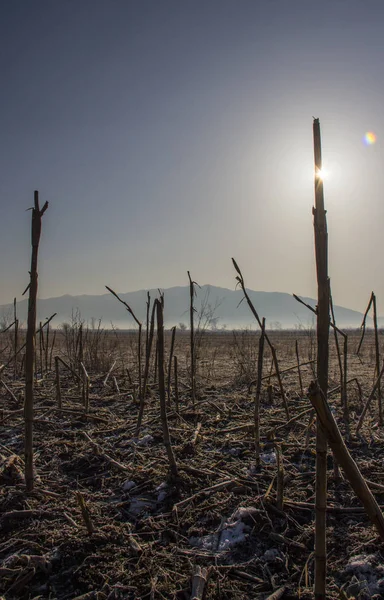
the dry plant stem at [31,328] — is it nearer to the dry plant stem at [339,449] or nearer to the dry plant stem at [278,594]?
the dry plant stem at [278,594]

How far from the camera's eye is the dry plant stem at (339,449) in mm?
864

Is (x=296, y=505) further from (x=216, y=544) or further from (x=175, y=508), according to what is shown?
(x=175, y=508)

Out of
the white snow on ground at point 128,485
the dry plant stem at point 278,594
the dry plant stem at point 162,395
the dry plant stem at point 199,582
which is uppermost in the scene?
the dry plant stem at point 162,395

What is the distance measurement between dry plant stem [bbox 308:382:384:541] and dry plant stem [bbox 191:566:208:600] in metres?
1.10

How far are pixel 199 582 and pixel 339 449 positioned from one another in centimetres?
133

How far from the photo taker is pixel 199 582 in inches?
69.0

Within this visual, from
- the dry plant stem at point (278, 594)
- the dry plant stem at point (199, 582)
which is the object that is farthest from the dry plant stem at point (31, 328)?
the dry plant stem at point (278, 594)

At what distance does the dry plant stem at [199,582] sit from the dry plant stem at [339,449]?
3.60 feet

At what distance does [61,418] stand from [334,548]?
11.6 feet

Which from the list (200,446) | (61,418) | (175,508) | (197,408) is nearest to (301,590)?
(175,508)

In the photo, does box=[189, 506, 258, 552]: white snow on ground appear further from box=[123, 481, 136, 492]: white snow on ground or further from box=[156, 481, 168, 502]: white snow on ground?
box=[123, 481, 136, 492]: white snow on ground

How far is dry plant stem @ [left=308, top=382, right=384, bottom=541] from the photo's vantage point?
864 millimetres

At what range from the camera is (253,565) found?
1.92 meters

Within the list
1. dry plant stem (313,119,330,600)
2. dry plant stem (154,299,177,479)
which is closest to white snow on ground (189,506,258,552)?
dry plant stem (154,299,177,479)
